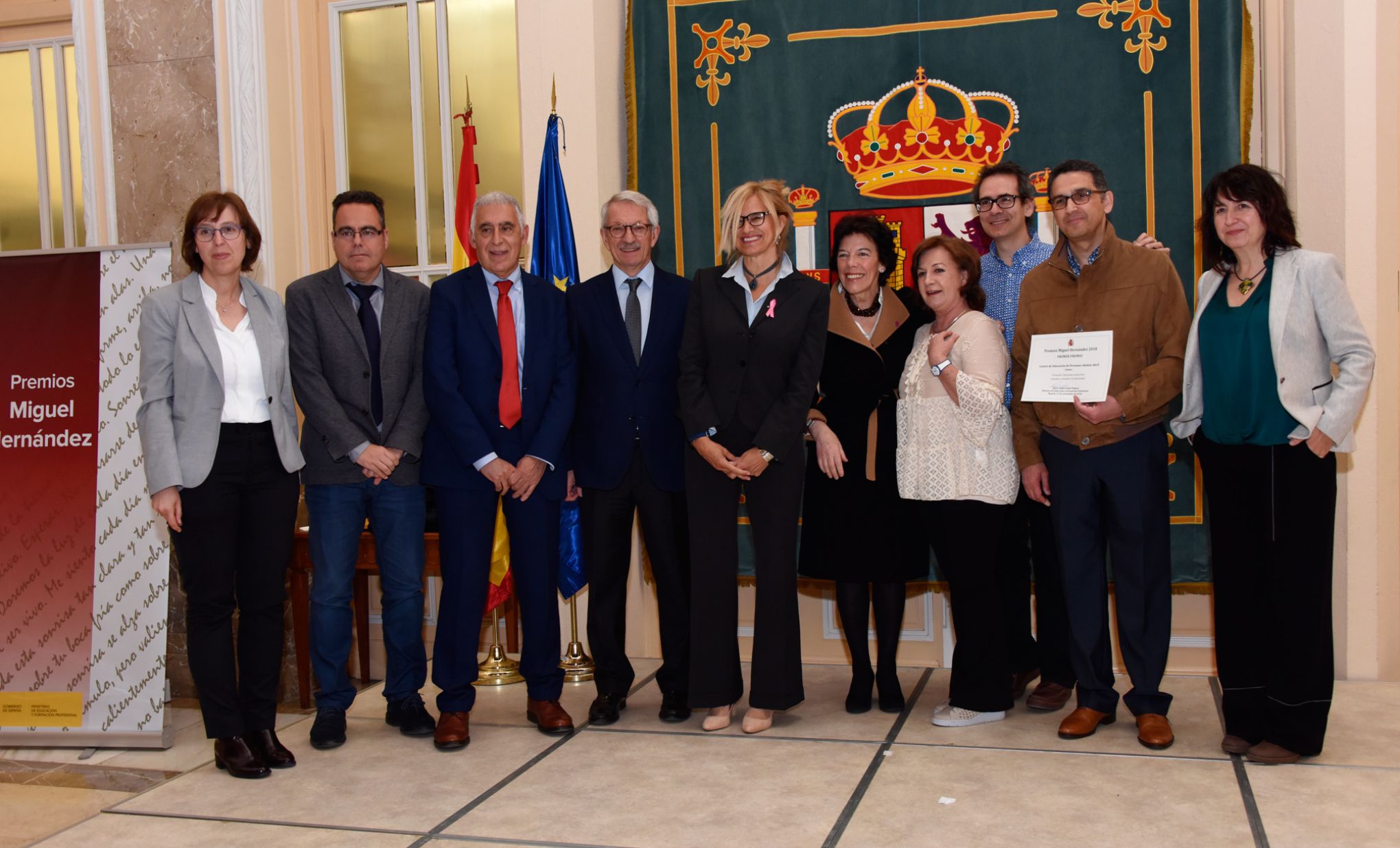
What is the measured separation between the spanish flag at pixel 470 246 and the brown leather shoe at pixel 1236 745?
2500mm

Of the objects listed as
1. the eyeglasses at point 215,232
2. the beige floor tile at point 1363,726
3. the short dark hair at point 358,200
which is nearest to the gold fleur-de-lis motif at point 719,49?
the short dark hair at point 358,200

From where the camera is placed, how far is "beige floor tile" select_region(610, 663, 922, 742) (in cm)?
346

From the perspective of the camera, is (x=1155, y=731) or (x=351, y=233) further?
(x=351, y=233)

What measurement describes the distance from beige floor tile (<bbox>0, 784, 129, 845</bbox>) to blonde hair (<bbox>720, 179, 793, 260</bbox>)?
237 cm

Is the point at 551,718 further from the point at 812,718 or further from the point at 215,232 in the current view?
the point at 215,232

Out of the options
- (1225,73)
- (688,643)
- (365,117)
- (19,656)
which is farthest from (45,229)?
(1225,73)

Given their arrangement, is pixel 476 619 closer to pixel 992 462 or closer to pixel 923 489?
pixel 923 489

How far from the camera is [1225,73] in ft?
13.1

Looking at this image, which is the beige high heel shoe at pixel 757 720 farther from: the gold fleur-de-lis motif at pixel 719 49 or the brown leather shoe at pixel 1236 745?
the gold fleur-de-lis motif at pixel 719 49

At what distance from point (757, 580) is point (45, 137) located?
4294 millimetres

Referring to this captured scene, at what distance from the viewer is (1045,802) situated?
→ 2.80 metres

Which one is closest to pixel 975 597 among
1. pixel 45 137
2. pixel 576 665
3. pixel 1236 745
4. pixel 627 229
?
pixel 1236 745

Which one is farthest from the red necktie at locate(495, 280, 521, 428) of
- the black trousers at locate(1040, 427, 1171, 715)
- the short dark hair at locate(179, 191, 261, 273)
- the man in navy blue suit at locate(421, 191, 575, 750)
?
the black trousers at locate(1040, 427, 1171, 715)

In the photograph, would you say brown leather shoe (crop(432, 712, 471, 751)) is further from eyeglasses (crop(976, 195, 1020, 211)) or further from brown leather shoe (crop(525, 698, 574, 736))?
eyeglasses (crop(976, 195, 1020, 211))
